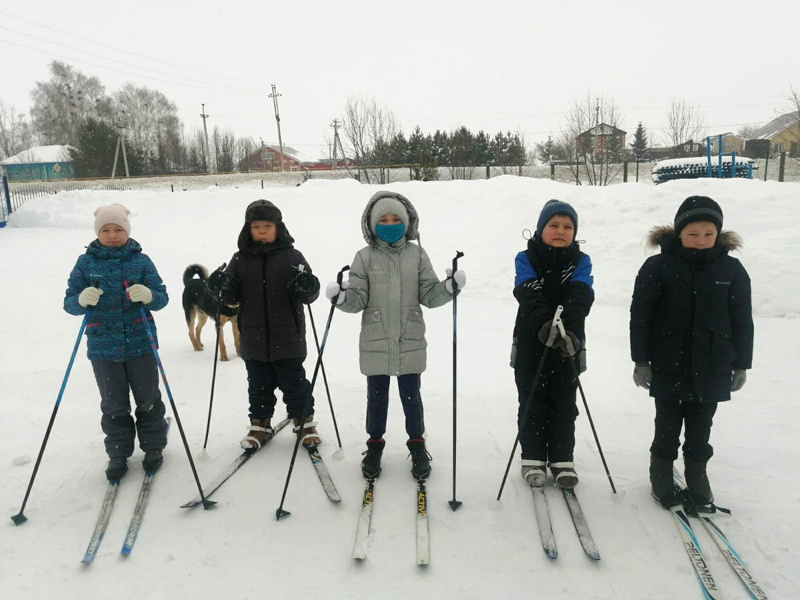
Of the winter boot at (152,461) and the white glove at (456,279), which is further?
the winter boot at (152,461)

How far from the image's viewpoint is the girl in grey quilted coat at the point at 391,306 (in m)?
3.48

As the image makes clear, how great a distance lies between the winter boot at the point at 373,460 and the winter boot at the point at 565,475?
1.19 m

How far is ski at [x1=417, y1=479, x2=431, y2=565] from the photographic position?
2.78 meters

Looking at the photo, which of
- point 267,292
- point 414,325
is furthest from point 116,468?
point 414,325

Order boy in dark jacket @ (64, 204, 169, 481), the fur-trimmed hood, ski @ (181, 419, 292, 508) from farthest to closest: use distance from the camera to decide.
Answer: boy in dark jacket @ (64, 204, 169, 481), ski @ (181, 419, 292, 508), the fur-trimmed hood

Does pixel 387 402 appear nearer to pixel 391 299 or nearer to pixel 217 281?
pixel 391 299

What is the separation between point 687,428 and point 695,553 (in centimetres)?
75

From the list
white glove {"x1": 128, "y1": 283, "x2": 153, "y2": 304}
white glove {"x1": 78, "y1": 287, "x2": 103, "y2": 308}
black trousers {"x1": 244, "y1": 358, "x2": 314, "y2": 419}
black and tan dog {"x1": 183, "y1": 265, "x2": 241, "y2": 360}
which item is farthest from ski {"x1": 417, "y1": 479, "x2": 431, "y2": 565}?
black and tan dog {"x1": 183, "y1": 265, "x2": 241, "y2": 360}

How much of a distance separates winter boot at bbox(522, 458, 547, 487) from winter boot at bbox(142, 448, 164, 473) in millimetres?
2622

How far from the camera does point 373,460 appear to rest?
141 inches

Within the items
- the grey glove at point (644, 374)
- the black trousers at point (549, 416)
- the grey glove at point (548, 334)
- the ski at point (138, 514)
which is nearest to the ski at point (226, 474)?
the ski at point (138, 514)

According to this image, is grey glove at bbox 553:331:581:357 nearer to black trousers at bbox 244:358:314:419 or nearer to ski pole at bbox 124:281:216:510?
black trousers at bbox 244:358:314:419

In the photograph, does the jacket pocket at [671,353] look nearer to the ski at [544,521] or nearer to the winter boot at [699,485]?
the winter boot at [699,485]

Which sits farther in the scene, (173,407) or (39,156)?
(39,156)
